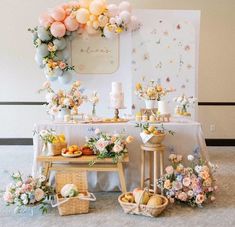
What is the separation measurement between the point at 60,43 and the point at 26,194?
2.13 metres

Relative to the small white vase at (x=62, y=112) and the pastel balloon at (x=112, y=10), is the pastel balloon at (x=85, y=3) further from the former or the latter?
the small white vase at (x=62, y=112)

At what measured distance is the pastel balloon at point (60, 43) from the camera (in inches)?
154

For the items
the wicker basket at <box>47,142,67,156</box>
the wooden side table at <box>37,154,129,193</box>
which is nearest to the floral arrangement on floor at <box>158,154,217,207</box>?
the wooden side table at <box>37,154,129,193</box>

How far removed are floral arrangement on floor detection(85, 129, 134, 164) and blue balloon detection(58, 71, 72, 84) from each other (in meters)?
1.49

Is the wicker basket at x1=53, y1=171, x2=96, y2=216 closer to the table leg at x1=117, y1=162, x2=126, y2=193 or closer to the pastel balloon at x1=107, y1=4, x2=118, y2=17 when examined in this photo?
the table leg at x1=117, y1=162, x2=126, y2=193

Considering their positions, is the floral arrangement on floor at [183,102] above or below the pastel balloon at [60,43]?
below

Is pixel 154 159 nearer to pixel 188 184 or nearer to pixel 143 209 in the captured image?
pixel 188 184

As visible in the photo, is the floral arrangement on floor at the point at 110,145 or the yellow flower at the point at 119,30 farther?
the yellow flower at the point at 119,30

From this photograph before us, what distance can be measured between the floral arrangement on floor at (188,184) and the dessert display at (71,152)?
2.53ft

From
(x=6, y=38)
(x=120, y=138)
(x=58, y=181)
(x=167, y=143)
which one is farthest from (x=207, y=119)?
(x=6, y=38)

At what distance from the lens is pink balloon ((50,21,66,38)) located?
382cm

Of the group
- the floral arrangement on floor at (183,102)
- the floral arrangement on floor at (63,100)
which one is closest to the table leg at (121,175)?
the floral arrangement on floor at (63,100)

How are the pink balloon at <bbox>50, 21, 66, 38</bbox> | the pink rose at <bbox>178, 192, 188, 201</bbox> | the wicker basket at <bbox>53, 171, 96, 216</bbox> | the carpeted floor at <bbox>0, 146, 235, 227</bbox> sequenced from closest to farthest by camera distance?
the carpeted floor at <bbox>0, 146, 235, 227</bbox>
the wicker basket at <bbox>53, 171, 96, 216</bbox>
the pink rose at <bbox>178, 192, 188, 201</bbox>
the pink balloon at <bbox>50, 21, 66, 38</bbox>

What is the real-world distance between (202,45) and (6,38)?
3227mm
